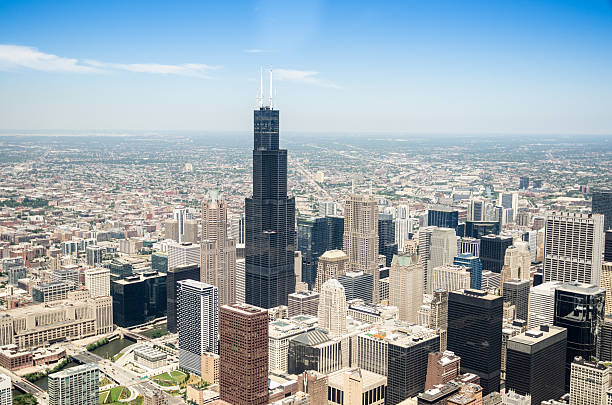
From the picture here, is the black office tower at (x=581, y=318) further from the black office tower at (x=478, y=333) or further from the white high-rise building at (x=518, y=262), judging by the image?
the white high-rise building at (x=518, y=262)

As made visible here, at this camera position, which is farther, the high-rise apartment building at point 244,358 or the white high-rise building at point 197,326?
the white high-rise building at point 197,326

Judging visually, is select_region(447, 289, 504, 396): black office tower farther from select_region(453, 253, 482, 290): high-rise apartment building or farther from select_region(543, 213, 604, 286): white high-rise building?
select_region(453, 253, 482, 290): high-rise apartment building

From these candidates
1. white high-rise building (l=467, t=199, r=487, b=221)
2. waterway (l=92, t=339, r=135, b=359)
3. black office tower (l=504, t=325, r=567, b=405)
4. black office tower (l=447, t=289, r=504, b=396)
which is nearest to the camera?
black office tower (l=504, t=325, r=567, b=405)

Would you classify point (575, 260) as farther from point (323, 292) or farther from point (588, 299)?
point (323, 292)

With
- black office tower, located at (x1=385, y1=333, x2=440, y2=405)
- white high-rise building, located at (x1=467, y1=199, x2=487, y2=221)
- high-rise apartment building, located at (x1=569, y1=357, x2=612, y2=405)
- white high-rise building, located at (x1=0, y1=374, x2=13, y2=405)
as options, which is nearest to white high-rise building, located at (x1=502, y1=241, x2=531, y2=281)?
white high-rise building, located at (x1=467, y1=199, x2=487, y2=221)

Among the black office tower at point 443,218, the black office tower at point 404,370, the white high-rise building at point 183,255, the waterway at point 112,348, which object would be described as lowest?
the waterway at point 112,348

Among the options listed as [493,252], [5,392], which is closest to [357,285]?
[493,252]

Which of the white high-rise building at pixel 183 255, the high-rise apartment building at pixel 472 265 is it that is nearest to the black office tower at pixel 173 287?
the white high-rise building at pixel 183 255
